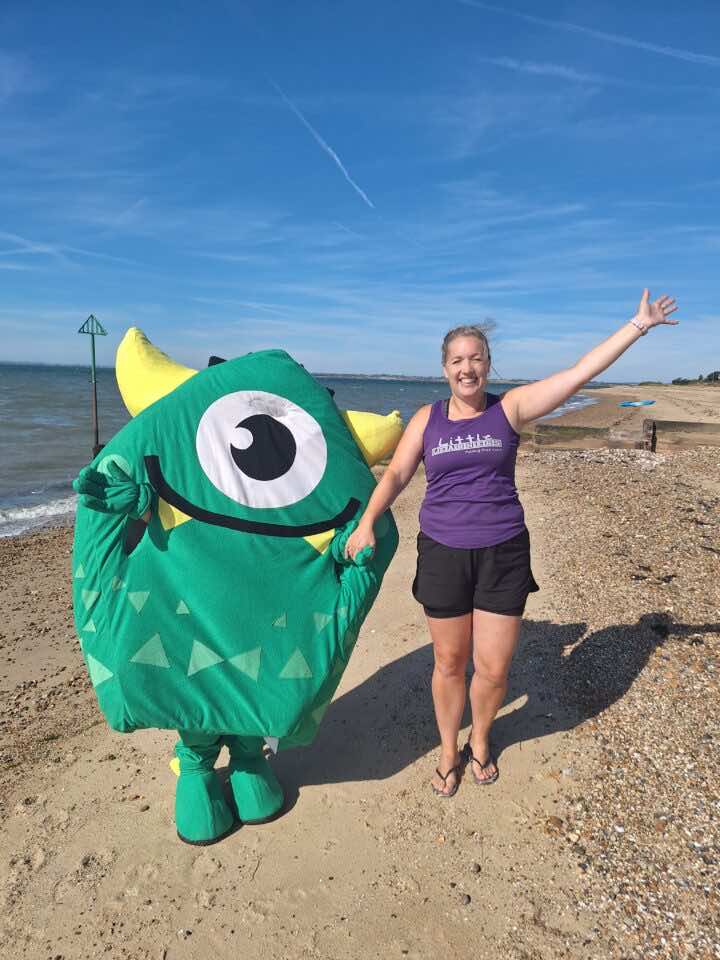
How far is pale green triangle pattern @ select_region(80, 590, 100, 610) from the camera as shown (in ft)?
9.07

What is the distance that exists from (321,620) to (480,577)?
732 mm

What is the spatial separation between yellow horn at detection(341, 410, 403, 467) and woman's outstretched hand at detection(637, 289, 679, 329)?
1.29 m

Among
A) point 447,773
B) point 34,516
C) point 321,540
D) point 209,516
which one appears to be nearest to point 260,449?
point 209,516

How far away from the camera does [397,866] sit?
293 centimetres

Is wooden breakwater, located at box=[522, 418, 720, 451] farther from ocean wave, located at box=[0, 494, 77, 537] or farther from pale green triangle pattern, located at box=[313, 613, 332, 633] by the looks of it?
pale green triangle pattern, located at box=[313, 613, 332, 633]

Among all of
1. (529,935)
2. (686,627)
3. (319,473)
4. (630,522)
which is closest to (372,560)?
(319,473)

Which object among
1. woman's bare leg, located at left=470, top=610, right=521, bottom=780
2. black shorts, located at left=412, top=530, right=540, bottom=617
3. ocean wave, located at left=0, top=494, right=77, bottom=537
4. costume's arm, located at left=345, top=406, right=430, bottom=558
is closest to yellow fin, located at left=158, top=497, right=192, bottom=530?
costume's arm, located at left=345, top=406, right=430, bottom=558

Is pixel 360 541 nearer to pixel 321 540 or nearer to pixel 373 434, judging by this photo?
pixel 321 540

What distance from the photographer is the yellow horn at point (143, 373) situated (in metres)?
3.48

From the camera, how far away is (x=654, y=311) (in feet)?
9.04

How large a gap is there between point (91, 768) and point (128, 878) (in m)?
0.99

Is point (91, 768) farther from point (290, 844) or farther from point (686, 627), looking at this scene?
point (686, 627)

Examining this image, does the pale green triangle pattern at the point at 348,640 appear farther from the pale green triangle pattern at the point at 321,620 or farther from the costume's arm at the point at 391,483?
the costume's arm at the point at 391,483

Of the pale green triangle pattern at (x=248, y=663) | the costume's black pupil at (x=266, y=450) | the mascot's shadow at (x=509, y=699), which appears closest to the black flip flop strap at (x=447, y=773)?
the mascot's shadow at (x=509, y=699)
